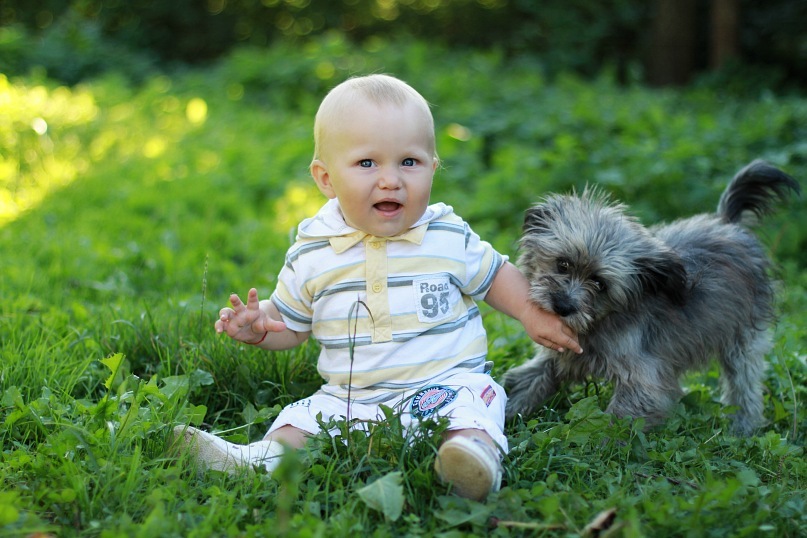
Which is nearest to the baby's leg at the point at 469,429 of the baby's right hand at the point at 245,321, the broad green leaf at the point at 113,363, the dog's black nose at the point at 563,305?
the dog's black nose at the point at 563,305

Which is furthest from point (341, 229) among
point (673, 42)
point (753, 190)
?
point (673, 42)

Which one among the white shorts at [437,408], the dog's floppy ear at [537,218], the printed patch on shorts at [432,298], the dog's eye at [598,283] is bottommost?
the white shorts at [437,408]

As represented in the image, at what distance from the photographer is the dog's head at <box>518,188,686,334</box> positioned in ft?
11.0

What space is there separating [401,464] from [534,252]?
1141mm

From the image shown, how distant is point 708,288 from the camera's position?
12.4 ft

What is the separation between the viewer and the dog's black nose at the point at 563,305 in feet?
10.9

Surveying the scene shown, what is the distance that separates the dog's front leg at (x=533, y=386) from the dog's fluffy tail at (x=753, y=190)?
4.44 feet

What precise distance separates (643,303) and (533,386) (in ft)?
1.99

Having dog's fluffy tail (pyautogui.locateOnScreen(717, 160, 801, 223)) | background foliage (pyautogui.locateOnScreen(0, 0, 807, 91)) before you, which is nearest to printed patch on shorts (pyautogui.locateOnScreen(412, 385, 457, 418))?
dog's fluffy tail (pyautogui.locateOnScreen(717, 160, 801, 223))

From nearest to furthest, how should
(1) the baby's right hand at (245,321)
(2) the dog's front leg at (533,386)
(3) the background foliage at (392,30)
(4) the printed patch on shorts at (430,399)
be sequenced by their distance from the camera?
(4) the printed patch on shorts at (430,399), (1) the baby's right hand at (245,321), (2) the dog's front leg at (533,386), (3) the background foliage at (392,30)

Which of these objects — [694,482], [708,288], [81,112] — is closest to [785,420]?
[708,288]

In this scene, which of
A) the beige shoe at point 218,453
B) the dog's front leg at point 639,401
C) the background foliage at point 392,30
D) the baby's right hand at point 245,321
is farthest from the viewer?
the background foliage at point 392,30

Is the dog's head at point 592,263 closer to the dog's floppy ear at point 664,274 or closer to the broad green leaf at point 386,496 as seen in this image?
the dog's floppy ear at point 664,274

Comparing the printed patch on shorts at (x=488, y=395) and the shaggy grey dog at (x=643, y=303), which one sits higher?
the shaggy grey dog at (x=643, y=303)
